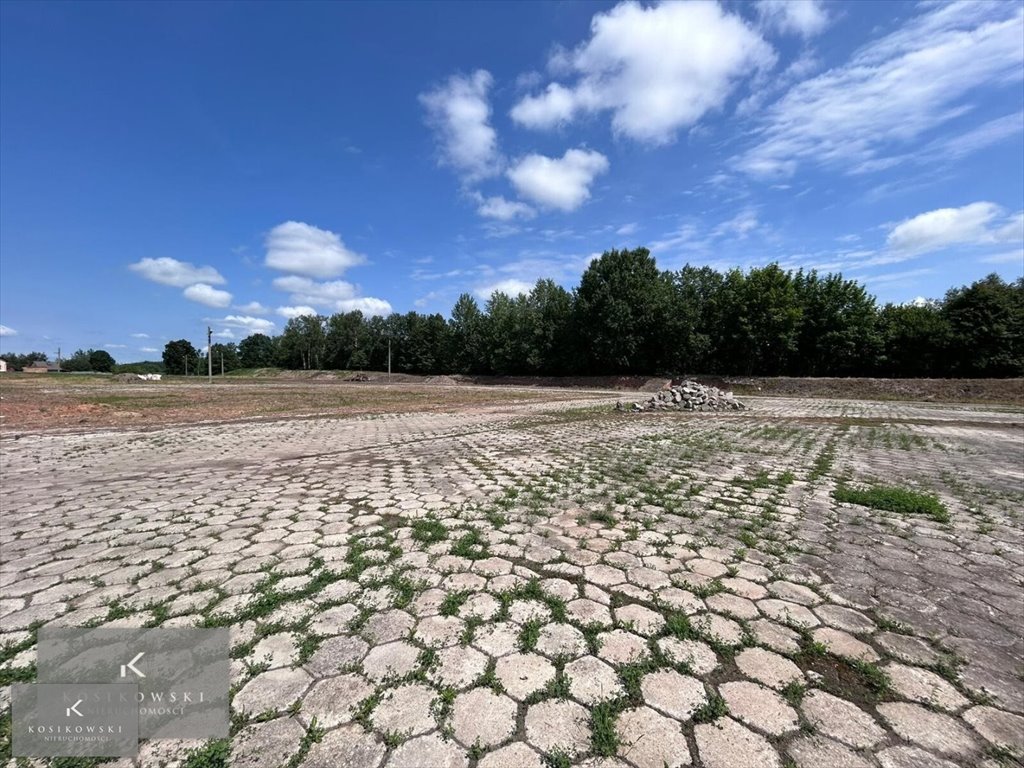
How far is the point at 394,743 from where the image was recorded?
Answer: 1.74m

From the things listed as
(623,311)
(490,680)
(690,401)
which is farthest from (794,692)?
(623,311)

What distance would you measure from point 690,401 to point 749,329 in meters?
24.2

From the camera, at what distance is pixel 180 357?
10444 cm

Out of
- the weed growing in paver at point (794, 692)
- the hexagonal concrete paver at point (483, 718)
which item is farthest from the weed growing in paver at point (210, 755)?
the weed growing in paver at point (794, 692)

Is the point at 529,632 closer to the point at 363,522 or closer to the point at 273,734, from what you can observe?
the point at 273,734

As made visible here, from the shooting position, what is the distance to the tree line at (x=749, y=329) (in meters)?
34.8

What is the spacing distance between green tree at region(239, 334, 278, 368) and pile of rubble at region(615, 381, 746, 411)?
113 metres

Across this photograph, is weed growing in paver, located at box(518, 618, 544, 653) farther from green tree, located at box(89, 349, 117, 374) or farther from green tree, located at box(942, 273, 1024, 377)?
green tree, located at box(89, 349, 117, 374)

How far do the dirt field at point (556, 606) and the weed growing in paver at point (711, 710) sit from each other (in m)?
0.01

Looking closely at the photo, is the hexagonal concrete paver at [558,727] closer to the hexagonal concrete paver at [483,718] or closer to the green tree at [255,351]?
the hexagonal concrete paver at [483,718]

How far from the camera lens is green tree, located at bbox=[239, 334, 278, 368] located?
113m

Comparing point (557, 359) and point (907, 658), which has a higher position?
point (557, 359)

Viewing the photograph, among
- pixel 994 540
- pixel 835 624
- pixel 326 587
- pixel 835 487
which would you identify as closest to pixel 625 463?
pixel 835 487

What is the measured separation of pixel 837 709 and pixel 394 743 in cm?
193
